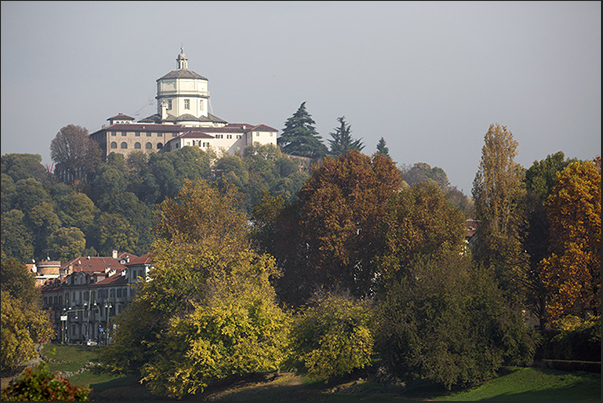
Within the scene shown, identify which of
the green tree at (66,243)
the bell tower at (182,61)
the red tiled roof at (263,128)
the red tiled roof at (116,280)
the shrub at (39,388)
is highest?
the bell tower at (182,61)

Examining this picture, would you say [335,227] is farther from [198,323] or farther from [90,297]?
[90,297]

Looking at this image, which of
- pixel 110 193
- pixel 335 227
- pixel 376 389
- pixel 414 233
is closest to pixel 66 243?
pixel 110 193

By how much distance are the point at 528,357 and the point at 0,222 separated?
322 ft

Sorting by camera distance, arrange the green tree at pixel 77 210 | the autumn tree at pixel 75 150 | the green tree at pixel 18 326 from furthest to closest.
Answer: the autumn tree at pixel 75 150, the green tree at pixel 77 210, the green tree at pixel 18 326

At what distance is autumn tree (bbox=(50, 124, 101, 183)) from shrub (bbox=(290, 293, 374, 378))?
12381 cm

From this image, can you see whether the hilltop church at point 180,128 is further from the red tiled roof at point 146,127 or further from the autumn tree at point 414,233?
the autumn tree at point 414,233

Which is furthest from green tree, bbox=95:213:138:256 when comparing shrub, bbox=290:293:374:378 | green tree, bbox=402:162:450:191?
shrub, bbox=290:293:374:378

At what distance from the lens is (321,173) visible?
6894 centimetres

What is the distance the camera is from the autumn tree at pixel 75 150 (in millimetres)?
168250

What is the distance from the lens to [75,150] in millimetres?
169000

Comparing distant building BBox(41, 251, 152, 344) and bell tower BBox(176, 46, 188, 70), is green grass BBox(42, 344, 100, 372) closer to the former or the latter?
distant building BBox(41, 251, 152, 344)

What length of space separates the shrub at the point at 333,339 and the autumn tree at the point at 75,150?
124 metres

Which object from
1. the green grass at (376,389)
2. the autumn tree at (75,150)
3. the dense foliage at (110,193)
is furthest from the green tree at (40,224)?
the green grass at (376,389)

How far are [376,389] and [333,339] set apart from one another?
12.0 ft
